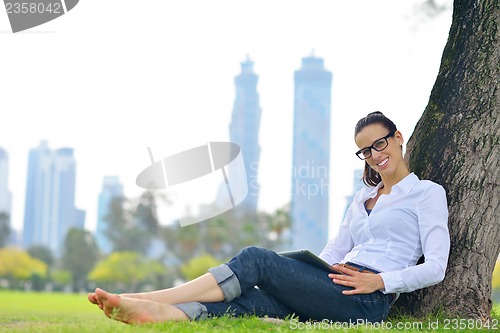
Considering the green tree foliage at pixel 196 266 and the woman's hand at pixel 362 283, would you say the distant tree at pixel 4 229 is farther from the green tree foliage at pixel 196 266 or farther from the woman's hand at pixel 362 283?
the woman's hand at pixel 362 283

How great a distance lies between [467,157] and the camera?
116 inches

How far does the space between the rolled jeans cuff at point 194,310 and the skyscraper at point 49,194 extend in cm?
5807

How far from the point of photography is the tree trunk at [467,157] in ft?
9.49

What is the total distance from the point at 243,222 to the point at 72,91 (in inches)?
660

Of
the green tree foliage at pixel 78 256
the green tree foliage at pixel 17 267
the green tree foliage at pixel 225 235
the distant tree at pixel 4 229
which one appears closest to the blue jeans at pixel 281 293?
the green tree foliage at pixel 225 235

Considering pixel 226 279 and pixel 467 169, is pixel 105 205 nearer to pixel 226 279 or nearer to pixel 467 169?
pixel 467 169

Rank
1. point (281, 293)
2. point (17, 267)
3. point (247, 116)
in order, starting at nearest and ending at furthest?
point (281, 293), point (17, 267), point (247, 116)

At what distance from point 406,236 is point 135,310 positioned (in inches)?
40.9

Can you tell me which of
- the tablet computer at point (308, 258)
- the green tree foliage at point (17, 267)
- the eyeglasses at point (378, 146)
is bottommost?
the green tree foliage at point (17, 267)

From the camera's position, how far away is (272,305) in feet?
8.63

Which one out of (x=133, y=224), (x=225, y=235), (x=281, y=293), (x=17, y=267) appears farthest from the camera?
(x=133, y=224)

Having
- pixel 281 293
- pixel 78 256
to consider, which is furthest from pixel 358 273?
pixel 78 256

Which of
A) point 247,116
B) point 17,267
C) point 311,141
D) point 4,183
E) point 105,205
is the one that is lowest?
point 17,267

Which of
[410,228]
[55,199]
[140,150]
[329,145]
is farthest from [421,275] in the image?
[55,199]
